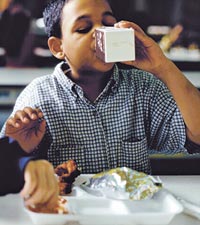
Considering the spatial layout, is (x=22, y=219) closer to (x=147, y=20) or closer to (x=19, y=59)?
(x=19, y=59)

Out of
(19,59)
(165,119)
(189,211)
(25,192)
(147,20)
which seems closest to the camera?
(25,192)

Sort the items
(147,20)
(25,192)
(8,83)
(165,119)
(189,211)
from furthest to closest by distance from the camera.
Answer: (147,20) < (8,83) < (165,119) < (189,211) < (25,192)

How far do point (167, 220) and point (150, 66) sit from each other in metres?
0.55

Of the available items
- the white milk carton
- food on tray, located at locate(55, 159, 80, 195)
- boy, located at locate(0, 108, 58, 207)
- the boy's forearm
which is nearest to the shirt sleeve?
boy, located at locate(0, 108, 58, 207)

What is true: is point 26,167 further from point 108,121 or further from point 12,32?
point 12,32

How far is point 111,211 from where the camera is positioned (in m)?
1.21

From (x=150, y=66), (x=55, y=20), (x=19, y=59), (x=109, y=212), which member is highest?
(x=55, y=20)

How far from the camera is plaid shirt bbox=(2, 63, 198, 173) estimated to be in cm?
160

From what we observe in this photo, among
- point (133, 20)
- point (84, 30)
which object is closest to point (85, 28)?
point (84, 30)

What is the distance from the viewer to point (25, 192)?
3.62 ft

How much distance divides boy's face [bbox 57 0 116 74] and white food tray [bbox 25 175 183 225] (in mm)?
396

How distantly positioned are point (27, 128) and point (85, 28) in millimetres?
355

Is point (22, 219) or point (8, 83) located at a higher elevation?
point (22, 219)

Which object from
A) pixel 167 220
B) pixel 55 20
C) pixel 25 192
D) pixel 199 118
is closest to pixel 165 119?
pixel 199 118
